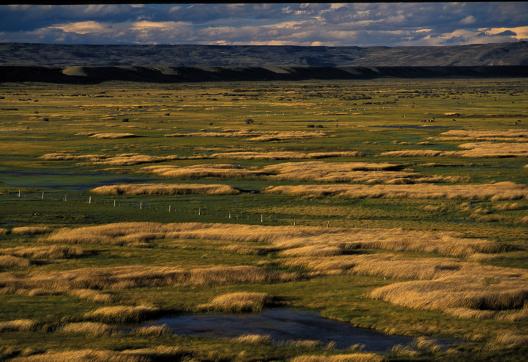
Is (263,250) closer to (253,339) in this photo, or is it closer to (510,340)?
(253,339)

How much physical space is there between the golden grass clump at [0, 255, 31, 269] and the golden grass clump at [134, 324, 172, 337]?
13160mm

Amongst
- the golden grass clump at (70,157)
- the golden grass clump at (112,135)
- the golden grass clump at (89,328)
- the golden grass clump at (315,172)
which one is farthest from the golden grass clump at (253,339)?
the golden grass clump at (112,135)

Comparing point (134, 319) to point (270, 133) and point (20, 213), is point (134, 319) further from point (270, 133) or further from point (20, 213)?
point (270, 133)

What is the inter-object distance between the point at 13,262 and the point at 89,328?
13.5 m

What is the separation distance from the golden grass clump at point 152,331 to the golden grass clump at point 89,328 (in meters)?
0.85

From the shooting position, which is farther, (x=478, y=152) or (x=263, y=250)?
(x=478, y=152)

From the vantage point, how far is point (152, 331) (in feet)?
105

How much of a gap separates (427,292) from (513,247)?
1275 centimetres

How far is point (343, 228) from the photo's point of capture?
5425 centimetres

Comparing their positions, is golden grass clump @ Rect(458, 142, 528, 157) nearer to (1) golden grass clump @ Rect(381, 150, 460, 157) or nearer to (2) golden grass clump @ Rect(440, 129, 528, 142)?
(1) golden grass clump @ Rect(381, 150, 460, 157)

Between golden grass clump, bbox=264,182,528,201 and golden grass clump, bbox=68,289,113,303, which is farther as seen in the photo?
golden grass clump, bbox=264,182,528,201

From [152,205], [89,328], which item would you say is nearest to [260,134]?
[152,205]

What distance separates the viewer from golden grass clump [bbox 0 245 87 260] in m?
46.3

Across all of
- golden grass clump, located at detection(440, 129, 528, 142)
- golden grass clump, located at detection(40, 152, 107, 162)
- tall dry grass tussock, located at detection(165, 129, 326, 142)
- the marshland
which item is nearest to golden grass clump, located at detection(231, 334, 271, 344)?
the marshland
